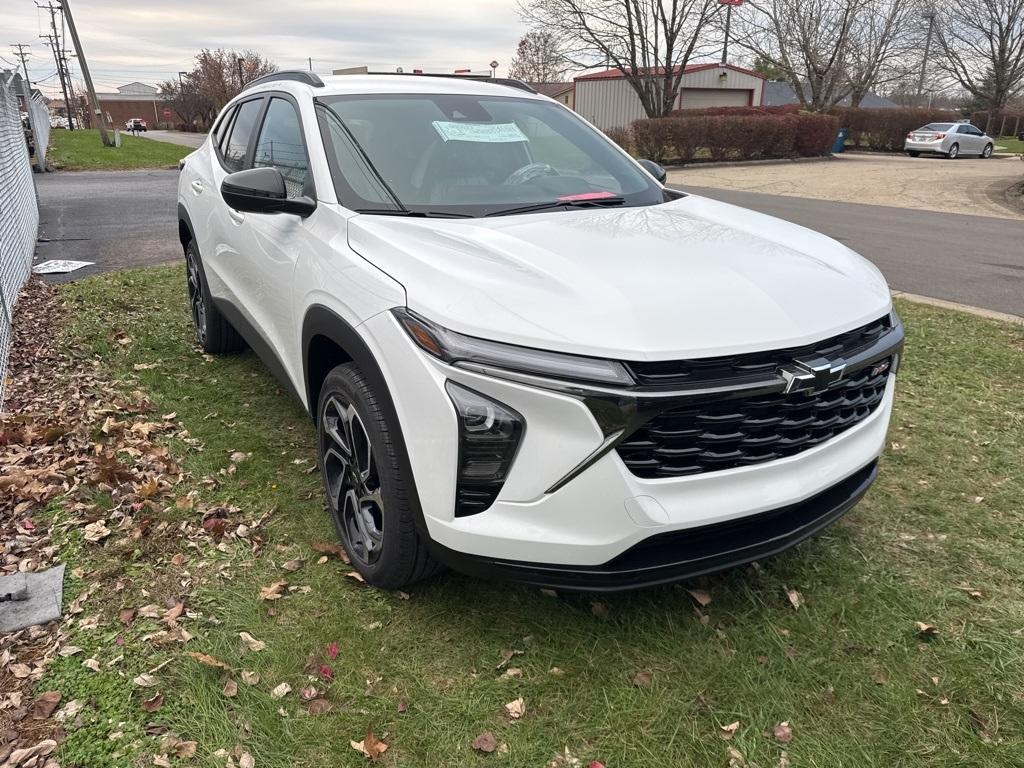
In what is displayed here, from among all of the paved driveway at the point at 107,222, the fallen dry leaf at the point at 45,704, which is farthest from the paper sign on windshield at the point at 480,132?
the paved driveway at the point at 107,222

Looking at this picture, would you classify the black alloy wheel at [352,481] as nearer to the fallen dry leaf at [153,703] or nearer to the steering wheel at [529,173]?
the fallen dry leaf at [153,703]

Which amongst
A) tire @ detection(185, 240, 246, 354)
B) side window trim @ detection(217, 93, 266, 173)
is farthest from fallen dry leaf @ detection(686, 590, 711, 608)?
tire @ detection(185, 240, 246, 354)

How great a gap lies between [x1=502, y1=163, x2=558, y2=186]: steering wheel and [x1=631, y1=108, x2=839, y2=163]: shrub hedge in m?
22.7

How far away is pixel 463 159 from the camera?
3322mm

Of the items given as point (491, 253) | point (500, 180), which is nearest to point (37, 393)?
point (500, 180)

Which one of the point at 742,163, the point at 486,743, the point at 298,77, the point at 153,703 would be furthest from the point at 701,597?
the point at 742,163

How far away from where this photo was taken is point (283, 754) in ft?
7.18

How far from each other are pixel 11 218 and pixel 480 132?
6.06 m

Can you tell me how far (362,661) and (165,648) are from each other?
675 millimetres

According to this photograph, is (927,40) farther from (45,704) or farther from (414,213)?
(45,704)

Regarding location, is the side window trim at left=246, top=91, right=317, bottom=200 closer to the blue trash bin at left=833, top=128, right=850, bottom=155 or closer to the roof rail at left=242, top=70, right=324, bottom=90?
the roof rail at left=242, top=70, right=324, bottom=90

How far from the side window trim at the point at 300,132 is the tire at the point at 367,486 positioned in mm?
865

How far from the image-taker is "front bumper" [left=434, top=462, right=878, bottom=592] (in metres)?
2.20

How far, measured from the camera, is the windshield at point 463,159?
120 inches
